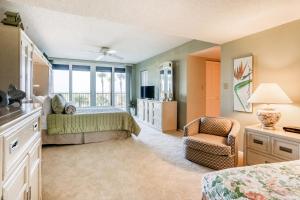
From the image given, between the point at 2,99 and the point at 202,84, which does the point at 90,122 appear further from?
the point at 202,84

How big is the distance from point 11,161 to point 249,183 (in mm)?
1279

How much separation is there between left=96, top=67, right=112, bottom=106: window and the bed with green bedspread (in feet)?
12.4

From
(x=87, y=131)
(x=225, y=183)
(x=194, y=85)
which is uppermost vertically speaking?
(x=194, y=85)

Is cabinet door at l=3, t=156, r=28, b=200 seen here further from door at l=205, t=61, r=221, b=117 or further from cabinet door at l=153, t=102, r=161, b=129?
door at l=205, t=61, r=221, b=117

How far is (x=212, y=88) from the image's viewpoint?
18.0 feet

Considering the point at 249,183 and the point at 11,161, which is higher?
the point at 11,161

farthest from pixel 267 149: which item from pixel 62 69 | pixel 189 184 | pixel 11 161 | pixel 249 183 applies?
pixel 62 69

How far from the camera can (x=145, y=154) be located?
10.7 feet

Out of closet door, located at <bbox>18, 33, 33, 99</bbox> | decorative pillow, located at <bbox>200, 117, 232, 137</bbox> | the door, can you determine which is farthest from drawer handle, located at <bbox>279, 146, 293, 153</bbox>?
closet door, located at <bbox>18, 33, 33, 99</bbox>

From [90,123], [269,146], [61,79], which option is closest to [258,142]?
[269,146]

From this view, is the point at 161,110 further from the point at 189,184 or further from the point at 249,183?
the point at 249,183

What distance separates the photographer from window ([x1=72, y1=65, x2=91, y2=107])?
7312 mm

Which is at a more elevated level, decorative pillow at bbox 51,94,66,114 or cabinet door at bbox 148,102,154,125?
decorative pillow at bbox 51,94,66,114

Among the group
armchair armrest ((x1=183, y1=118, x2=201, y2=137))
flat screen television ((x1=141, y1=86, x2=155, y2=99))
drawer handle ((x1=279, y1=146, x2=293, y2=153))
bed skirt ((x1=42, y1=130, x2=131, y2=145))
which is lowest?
bed skirt ((x1=42, y1=130, x2=131, y2=145))
